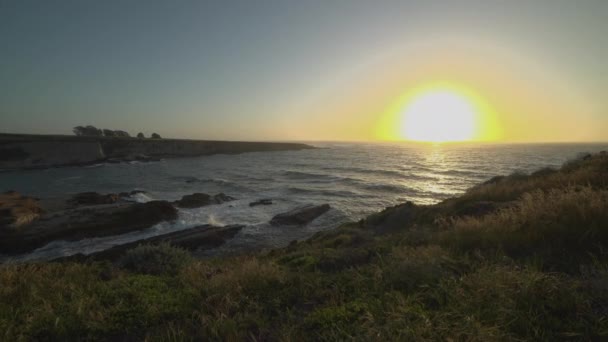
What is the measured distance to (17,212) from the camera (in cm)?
1920

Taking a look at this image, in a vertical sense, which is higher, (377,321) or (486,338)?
(486,338)

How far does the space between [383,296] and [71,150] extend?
87.9 meters

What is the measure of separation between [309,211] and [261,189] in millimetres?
15280

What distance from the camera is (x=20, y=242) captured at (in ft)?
52.5

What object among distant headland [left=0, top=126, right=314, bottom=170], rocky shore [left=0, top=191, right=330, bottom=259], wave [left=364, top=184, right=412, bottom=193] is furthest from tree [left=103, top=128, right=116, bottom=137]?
wave [left=364, top=184, right=412, bottom=193]

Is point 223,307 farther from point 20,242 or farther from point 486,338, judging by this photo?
point 20,242

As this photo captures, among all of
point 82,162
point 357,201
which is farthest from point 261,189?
point 82,162

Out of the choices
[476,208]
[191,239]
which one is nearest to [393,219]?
[476,208]

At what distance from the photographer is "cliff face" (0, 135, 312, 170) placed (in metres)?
60.7

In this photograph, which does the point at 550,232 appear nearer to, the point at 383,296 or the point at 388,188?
the point at 383,296

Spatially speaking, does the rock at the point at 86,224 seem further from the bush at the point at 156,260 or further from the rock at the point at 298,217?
the bush at the point at 156,260

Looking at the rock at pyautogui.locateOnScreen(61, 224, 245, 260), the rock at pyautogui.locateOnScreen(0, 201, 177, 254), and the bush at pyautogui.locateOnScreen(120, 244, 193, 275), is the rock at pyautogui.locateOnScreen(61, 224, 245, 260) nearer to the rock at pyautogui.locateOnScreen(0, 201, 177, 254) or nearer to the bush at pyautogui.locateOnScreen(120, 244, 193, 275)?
the rock at pyautogui.locateOnScreen(0, 201, 177, 254)

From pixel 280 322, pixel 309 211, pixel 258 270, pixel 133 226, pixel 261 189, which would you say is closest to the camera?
pixel 280 322

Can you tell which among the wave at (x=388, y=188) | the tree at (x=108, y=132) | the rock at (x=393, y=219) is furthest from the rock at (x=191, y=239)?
the tree at (x=108, y=132)
